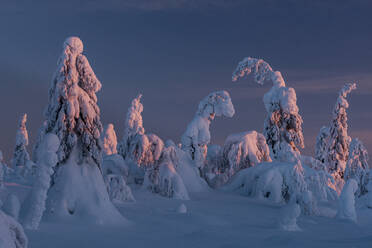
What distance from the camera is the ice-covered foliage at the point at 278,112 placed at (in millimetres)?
28094

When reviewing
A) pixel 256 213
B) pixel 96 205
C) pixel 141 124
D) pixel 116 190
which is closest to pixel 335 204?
pixel 256 213

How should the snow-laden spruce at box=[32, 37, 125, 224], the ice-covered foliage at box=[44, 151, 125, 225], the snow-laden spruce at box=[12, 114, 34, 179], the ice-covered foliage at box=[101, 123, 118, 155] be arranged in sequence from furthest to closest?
the snow-laden spruce at box=[12, 114, 34, 179]
the ice-covered foliage at box=[101, 123, 118, 155]
the snow-laden spruce at box=[32, 37, 125, 224]
the ice-covered foliage at box=[44, 151, 125, 225]

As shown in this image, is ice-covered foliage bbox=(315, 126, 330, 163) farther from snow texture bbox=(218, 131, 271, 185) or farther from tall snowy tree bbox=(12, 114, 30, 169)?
tall snowy tree bbox=(12, 114, 30, 169)

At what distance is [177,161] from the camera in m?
23.7

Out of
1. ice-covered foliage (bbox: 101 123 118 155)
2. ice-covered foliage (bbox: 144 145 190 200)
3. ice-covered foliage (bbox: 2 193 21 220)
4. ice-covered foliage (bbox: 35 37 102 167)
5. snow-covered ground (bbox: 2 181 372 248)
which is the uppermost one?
ice-covered foliage (bbox: 101 123 118 155)

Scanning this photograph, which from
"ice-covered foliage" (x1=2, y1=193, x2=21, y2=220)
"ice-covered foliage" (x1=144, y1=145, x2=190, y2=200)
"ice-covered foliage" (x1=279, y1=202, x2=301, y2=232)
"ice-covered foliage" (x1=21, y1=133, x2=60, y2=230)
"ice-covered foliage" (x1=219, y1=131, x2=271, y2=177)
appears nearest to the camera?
"ice-covered foliage" (x1=2, y1=193, x2=21, y2=220)

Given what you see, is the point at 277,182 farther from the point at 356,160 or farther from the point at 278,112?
the point at 356,160

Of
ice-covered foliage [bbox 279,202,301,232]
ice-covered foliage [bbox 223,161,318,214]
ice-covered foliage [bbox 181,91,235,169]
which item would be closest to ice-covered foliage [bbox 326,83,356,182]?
ice-covered foliage [bbox 181,91,235,169]

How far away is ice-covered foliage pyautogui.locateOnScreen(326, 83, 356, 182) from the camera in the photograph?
3875 centimetres

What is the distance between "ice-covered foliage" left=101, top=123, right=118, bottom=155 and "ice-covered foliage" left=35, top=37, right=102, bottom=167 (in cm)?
3314

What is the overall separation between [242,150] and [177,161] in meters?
6.21

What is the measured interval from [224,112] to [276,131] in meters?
4.02

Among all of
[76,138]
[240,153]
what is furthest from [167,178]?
[76,138]

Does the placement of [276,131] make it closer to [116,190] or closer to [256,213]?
[256,213]
